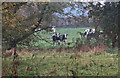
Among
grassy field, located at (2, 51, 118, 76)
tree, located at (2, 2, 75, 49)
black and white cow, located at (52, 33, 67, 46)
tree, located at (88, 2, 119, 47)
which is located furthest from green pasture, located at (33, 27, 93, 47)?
tree, located at (88, 2, 119, 47)

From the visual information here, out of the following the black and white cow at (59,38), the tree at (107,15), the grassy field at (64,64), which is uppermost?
the tree at (107,15)

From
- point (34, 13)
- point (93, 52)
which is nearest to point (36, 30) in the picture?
point (34, 13)

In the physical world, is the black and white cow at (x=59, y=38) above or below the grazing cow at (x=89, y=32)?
below

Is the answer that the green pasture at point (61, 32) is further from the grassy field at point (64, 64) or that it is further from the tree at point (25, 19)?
the grassy field at point (64, 64)

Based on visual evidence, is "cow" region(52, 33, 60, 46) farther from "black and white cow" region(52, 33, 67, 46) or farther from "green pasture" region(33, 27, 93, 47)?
"green pasture" region(33, 27, 93, 47)

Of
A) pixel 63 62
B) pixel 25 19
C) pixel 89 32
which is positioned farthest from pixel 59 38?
pixel 25 19

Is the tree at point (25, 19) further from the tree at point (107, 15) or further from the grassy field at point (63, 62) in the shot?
the tree at point (107, 15)

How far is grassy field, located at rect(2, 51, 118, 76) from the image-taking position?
16.4 ft

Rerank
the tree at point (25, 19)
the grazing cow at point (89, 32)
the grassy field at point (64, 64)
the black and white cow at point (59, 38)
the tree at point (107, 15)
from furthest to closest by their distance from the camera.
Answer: the grazing cow at point (89, 32), the black and white cow at point (59, 38), the tree at point (107, 15), the tree at point (25, 19), the grassy field at point (64, 64)

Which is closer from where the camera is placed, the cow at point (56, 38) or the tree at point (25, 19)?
the tree at point (25, 19)

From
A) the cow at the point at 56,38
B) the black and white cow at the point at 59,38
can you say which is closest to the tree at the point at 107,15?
the black and white cow at the point at 59,38

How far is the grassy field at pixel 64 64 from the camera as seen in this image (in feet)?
16.4

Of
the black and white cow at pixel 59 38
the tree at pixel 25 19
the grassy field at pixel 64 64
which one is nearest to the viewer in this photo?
the grassy field at pixel 64 64

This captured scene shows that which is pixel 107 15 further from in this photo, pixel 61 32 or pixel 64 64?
pixel 64 64
